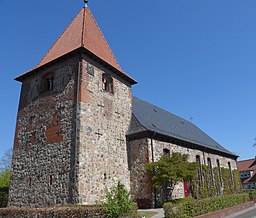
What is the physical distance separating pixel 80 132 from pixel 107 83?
5.25 meters

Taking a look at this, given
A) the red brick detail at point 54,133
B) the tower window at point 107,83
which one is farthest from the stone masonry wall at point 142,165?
the red brick detail at point 54,133

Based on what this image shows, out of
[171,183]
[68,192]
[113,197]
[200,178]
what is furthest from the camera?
[200,178]

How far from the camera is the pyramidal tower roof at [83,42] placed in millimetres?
18234

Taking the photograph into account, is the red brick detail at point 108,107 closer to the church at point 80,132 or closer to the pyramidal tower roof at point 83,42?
the church at point 80,132

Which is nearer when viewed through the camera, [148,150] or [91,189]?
[91,189]

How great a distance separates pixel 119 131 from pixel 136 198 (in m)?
4.77

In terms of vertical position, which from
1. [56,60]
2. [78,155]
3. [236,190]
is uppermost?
[56,60]

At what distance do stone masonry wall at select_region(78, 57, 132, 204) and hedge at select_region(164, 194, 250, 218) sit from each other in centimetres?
490

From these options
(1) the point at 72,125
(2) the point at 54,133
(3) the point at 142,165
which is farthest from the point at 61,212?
(3) the point at 142,165

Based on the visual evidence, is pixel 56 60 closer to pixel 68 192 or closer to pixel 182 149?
pixel 68 192

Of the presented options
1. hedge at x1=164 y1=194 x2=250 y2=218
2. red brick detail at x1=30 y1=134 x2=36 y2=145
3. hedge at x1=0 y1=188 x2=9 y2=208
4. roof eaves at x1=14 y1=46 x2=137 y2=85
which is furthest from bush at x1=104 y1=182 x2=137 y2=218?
hedge at x1=0 y1=188 x2=9 y2=208

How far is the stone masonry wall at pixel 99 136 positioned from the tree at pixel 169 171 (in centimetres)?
239

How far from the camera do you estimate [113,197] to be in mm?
11078

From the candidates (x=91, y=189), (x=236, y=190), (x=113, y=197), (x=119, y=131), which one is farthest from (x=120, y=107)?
(x=236, y=190)
